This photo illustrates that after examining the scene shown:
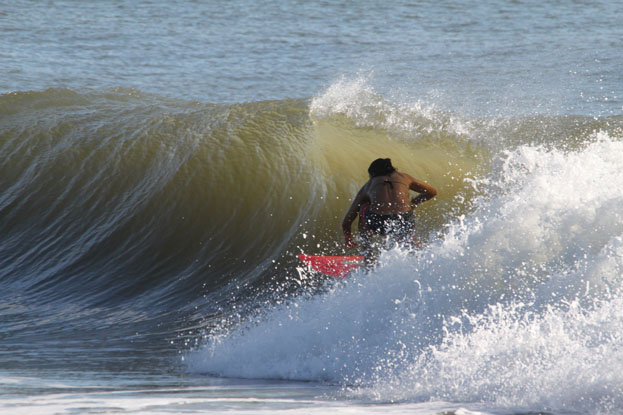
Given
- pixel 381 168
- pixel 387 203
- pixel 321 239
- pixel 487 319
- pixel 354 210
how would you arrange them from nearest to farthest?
pixel 487 319
pixel 387 203
pixel 381 168
pixel 354 210
pixel 321 239

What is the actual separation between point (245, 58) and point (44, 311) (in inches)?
510

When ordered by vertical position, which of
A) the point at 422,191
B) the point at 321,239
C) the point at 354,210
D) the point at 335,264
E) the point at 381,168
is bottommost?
the point at 335,264

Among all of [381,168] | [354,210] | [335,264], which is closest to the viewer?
[381,168]

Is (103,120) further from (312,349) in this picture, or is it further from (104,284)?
(312,349)

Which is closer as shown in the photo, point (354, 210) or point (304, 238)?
point (354, 210)

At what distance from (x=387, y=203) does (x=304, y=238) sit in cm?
179

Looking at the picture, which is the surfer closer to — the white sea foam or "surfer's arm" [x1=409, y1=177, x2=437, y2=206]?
"surfer's arm" [x1=409, y1=177, x2=437, y2=206]

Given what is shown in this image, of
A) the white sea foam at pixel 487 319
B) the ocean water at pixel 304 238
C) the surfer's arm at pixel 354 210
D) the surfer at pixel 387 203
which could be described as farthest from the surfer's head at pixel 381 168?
the white sea foam at pixel 487 319

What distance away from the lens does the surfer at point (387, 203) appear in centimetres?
593

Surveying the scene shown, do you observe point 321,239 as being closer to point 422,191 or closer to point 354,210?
point 354,210

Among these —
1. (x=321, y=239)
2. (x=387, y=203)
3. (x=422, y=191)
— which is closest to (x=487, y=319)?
(x=387, y=203)

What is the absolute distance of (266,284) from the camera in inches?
267

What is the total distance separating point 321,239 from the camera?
24.5 ft

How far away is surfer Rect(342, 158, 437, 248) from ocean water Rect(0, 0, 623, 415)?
0.87ft
